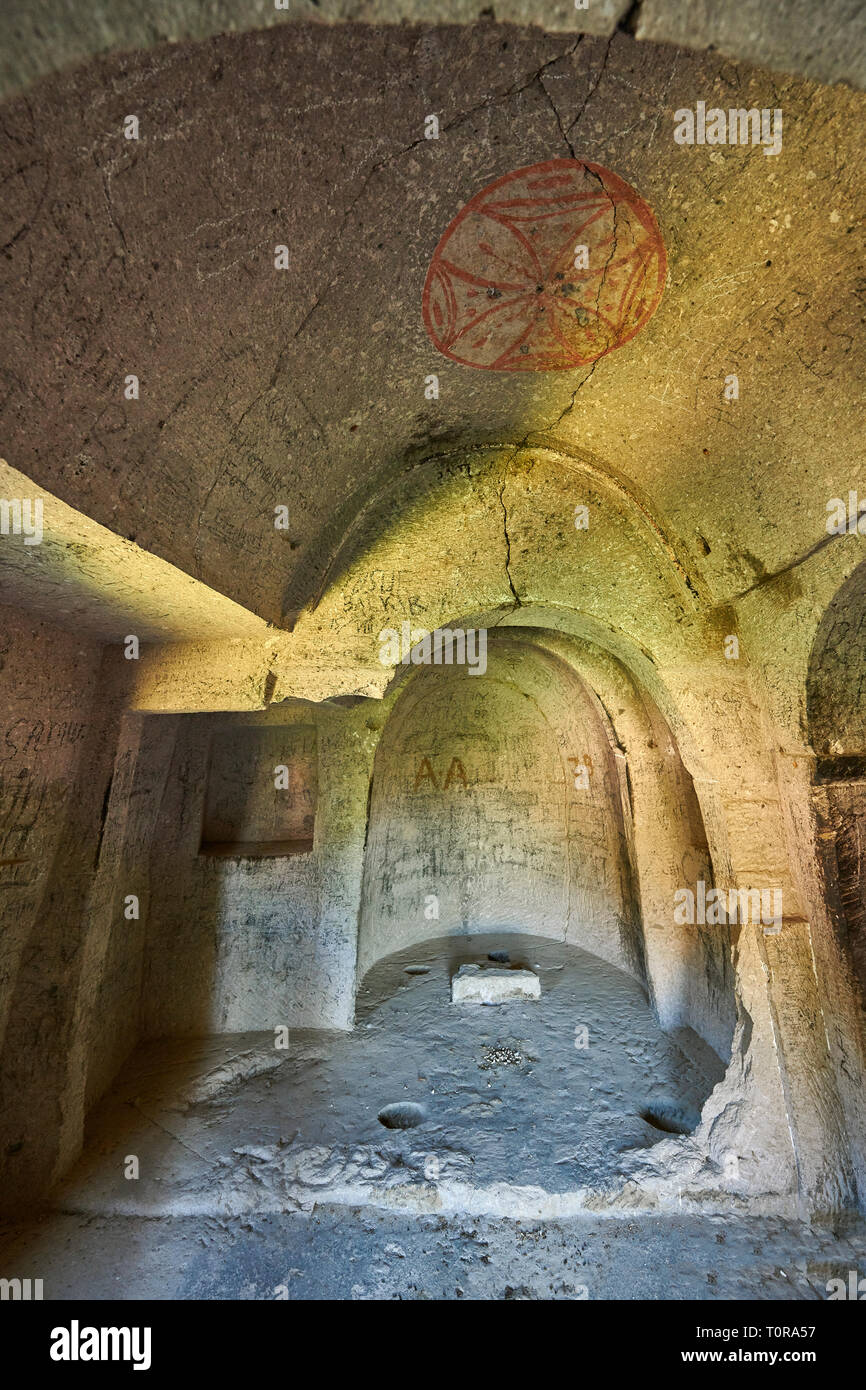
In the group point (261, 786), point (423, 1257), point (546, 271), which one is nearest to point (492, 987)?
point (423, 1257)

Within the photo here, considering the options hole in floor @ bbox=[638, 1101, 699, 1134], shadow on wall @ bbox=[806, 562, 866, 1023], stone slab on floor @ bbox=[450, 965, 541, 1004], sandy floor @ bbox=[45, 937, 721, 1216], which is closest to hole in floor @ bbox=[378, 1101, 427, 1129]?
sandy floor @ bbox=[45, 937, 721, 1216]

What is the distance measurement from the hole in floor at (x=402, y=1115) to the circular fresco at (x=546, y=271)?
4106 mm

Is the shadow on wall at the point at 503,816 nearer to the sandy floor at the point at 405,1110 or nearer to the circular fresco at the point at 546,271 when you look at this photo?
the sandy floor at the point at 405,1110

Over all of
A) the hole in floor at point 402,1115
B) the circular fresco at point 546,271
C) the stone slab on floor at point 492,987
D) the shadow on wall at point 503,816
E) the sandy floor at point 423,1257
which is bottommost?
the sandy floor at point 423,1257

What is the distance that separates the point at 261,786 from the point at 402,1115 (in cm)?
276

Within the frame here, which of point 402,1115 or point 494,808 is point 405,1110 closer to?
point 402,1115

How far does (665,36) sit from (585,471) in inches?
87.1

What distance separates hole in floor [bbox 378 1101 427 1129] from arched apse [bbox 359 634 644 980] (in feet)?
5.77

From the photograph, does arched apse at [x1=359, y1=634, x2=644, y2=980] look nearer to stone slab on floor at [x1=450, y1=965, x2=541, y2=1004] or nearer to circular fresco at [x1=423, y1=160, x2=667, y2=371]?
stone slab on floor at [x1=450, y1=965, x2=541, y2=1004]

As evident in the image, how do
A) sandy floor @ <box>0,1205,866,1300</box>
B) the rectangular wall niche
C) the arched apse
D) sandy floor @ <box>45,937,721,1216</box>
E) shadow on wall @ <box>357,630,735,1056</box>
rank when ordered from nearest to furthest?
sandy floor @ <box>0,1205,866,1300</box>
sandy floor @ <box>45,937,721,1216</box>
the rectangular wall niche
shadow on wall @ <box>357,630,735,1056</box>
the arched apse

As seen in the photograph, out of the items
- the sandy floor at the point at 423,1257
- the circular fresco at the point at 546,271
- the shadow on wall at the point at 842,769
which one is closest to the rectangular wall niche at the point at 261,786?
the sandy floor at the point at 423,1257

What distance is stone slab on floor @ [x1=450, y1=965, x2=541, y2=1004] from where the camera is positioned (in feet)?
Answer: 14.5

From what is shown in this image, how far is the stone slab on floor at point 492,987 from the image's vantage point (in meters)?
4.43
